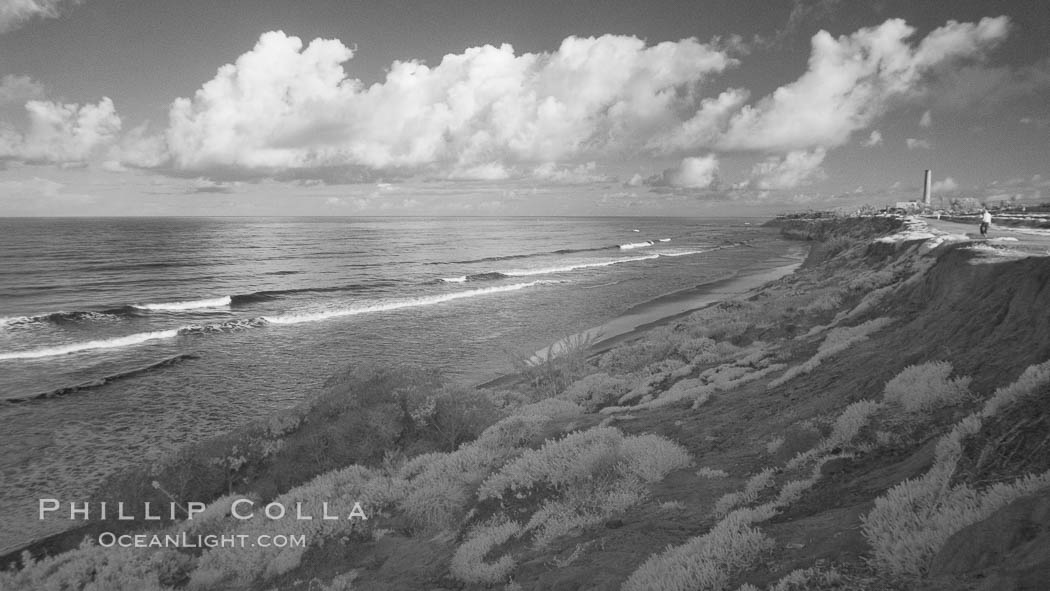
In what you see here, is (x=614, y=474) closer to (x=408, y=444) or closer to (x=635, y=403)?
(x=635, y=403)

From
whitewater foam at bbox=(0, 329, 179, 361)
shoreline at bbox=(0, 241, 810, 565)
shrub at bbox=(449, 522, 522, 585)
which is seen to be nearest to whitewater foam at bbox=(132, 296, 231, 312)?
whitewater foam at bbox=(0, 329, 179, 361)

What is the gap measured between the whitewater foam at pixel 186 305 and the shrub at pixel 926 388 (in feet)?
142

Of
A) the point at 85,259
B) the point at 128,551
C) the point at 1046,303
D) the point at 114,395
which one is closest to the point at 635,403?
the point at 1046,303

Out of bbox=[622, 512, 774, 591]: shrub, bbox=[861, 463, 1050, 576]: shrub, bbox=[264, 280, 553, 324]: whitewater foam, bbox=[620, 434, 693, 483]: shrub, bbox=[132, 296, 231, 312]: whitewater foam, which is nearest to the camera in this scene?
bbox=[861, 463, 1050, 576]: shrub

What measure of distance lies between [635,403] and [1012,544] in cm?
1031

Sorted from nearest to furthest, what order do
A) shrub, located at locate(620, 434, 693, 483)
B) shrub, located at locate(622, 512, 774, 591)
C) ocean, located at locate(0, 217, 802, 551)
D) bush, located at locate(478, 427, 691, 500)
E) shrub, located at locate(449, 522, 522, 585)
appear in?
shrub, located at locate(622, 512, 774, 591) → shrub, located at locate(449, 522, 522, 585) → shrub, located at locate(620, 434, 693, 483) → bush, located at locate(478, 427, 691, 500) → ocean, located at locate(0, 217, 802, 551)

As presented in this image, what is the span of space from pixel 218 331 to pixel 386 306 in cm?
1133

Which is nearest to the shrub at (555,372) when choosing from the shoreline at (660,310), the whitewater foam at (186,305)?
the shoreline at (660,310)

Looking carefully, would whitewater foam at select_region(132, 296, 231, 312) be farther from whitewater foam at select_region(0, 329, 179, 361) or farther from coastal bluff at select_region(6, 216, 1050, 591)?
coastal bluff at select_region(6, 216, 1050, 591)

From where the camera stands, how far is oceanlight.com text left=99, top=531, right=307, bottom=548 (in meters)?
8.77

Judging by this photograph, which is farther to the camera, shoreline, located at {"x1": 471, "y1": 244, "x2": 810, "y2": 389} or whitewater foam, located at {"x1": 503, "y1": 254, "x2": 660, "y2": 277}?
whitewater foam, located at {"x1": 503, "y1": 254, "x2": 660, "y2": 277}

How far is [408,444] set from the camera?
43.9 feet

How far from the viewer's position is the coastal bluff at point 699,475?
479cm

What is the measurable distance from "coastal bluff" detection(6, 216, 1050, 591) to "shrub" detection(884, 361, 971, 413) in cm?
3
